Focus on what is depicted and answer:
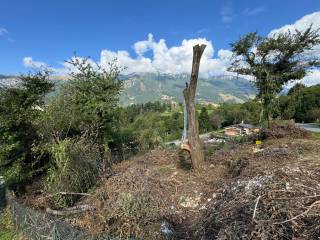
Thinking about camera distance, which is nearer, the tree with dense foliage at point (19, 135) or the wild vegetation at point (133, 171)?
the wild vegetation at point (133, 171)

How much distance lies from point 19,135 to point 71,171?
3.00 m

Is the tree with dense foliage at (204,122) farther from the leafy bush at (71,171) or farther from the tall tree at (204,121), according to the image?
the leafy bush at (71,171)

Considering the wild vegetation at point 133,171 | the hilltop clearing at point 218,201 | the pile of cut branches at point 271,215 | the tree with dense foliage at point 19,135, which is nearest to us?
the pile of cut branches at point 271,215

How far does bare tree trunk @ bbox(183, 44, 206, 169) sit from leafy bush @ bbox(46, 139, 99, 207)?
2.79 metres

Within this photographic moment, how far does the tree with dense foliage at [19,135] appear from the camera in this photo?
9406 millimetres

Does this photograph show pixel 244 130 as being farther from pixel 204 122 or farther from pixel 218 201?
pixel 204 122

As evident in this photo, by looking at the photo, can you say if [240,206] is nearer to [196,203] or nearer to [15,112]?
[196,203]

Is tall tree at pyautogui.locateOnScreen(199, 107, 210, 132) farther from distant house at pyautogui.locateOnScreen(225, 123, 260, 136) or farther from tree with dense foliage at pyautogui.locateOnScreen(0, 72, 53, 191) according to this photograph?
tree with dense foliage at pyautogui.locateOnScreen(0, 72, 53, 191)

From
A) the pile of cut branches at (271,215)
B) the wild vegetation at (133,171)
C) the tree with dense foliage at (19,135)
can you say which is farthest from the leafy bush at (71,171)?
the pile of cut branches at (271,215)

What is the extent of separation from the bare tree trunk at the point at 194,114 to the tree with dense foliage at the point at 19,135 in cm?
475

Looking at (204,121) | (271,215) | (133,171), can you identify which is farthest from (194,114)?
(204,121)

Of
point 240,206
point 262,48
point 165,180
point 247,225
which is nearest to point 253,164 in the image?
point 165,180

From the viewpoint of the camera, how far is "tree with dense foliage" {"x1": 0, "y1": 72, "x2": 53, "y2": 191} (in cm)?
941

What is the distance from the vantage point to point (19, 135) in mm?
9711
